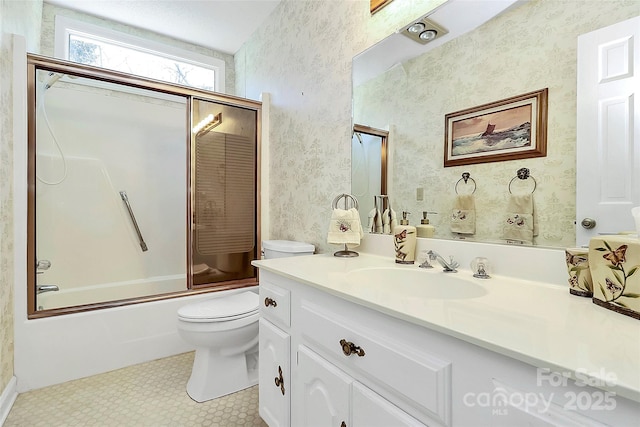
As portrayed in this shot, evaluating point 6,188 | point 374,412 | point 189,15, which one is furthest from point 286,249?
point 189,15

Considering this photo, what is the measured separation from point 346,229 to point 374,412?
0.85 meters

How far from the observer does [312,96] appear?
2.05 metres

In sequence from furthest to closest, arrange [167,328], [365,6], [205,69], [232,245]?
1. [205,69]
2. [232,245]
3. [167,328]
4. [365,6]

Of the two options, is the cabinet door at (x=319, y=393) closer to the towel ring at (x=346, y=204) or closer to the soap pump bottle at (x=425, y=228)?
the towel ring at (x=346, y=204)

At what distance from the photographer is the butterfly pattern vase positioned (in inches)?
31.4

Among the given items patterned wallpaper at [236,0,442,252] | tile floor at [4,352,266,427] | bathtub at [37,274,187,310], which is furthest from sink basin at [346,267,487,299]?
bathtub at [37,274,187,310]

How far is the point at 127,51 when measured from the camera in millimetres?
2881

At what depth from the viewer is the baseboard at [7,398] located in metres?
1.46

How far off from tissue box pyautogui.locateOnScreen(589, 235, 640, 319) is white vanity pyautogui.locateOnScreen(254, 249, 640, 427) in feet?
0.10

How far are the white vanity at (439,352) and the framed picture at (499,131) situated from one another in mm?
430

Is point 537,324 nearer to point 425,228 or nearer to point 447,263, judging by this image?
point 447,263

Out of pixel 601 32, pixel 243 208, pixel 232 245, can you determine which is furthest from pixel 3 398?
pixel 601 32

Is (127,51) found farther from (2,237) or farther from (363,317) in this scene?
(363,317)

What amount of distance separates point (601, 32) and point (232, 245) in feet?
7.55
